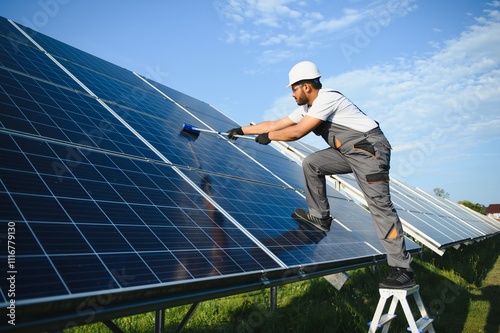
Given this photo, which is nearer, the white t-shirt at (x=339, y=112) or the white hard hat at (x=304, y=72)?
the white t-shirt at (x=339, y=112)

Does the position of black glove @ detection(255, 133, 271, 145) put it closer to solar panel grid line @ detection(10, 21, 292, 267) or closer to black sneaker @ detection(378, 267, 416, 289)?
solar panel grid line @ detection(10, 21, 292, 267)

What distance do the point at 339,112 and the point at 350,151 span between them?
0.55 metres

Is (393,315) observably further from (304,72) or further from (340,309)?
(304,72)

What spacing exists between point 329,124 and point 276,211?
1.56m

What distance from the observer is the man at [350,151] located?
4.86 meters

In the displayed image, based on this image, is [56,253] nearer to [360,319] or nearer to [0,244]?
[0,244]

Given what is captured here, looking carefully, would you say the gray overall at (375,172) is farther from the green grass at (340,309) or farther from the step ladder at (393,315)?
the green grass at (340,309)

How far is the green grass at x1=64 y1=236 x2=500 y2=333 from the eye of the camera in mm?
6430

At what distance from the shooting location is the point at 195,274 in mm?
3066

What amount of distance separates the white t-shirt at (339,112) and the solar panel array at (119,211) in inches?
63.4

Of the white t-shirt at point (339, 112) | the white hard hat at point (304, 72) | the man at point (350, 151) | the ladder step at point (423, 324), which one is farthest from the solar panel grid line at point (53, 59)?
the ladder step at point (423, 324)

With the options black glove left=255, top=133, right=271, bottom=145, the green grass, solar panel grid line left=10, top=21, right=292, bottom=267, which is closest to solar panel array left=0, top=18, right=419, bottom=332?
solar panel grid line left=10, top=21, right=292, bottom=267

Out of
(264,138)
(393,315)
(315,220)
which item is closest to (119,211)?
(264,138)

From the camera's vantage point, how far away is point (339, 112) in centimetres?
521
